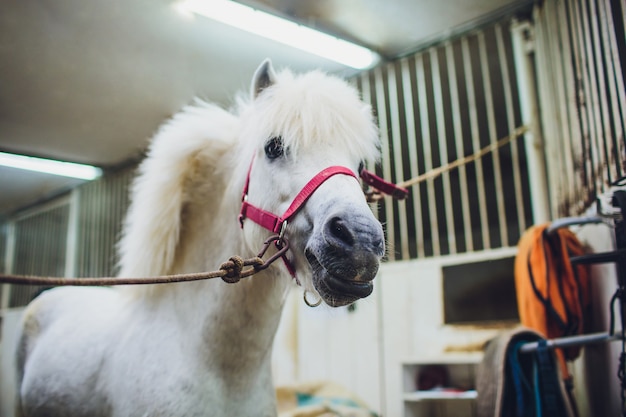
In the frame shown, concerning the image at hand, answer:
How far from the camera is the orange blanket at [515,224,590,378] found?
1.96m

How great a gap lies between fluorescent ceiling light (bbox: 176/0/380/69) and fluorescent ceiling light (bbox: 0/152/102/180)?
0.88m

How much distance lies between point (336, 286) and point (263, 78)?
750mm

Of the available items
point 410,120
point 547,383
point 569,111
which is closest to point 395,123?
point 410,120

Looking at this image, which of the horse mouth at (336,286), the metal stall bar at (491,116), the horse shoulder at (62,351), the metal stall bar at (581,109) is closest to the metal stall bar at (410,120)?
the metal stall bar at (491,116)

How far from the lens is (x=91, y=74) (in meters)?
1.99

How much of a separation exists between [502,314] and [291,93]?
199 centimetres

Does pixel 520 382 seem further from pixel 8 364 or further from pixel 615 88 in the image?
pixel 8 364

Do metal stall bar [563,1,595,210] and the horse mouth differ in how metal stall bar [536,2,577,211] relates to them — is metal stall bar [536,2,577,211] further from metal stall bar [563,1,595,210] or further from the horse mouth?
the horse mouth

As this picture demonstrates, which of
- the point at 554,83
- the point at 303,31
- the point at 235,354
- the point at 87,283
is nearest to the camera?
the point at 87,283

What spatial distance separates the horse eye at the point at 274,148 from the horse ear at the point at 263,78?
0.80 feet

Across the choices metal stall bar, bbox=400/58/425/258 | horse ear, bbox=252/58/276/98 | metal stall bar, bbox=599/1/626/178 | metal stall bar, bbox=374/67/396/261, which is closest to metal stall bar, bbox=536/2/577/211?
metal stall bar, bbox=599/1/626/178

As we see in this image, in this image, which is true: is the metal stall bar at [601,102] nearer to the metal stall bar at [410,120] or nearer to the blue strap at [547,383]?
the blue strap at [547,383]

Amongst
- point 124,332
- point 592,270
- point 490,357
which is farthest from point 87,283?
point 592,270

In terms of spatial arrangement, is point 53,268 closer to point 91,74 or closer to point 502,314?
point 91,74
